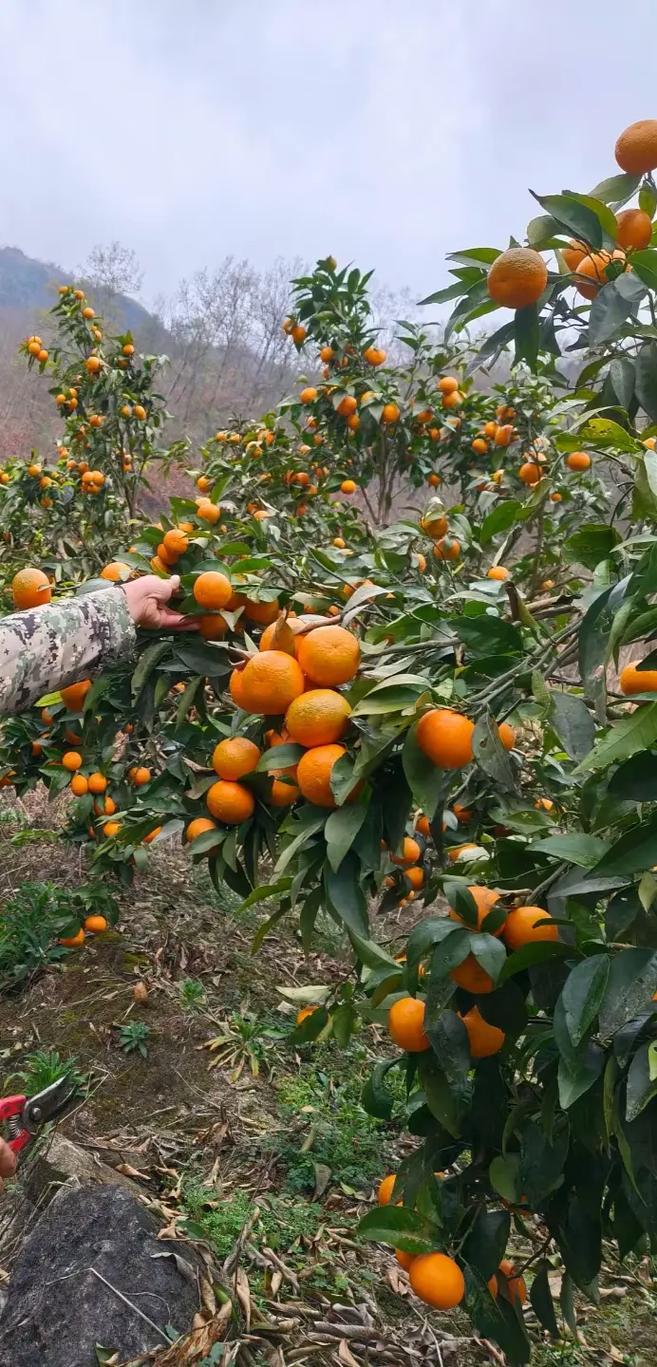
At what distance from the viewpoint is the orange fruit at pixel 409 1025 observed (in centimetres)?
91

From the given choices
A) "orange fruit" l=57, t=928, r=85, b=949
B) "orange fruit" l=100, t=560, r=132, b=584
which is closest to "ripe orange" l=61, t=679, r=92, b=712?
"orange fruit" l=100, t=560, r=132, b=584

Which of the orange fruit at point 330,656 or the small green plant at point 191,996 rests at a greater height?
the orange fruit at point 330,656

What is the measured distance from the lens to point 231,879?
43.8 inches

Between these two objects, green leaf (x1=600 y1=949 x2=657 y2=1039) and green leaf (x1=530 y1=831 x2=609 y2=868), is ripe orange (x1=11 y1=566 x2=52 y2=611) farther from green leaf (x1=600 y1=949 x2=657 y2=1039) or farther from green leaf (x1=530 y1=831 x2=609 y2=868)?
green leaf (x1=600 y1=949 x2=657 y2=1039)

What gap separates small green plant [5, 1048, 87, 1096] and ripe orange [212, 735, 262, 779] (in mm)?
1714

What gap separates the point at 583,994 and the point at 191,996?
2.36 meters

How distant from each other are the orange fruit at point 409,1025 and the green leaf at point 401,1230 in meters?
0.21

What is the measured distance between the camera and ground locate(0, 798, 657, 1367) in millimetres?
1754

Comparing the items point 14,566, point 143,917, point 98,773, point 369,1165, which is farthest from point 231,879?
point 14,566

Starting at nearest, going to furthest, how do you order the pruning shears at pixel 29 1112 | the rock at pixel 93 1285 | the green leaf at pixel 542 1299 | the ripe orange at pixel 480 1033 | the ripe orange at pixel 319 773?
the ripe orange at pixel 319 773, the ripe orange at pixel 480 1033, the green leaf at pixel 542 1299, the rock at pixel 93 1285, the pruning shears at pixel 29 1112

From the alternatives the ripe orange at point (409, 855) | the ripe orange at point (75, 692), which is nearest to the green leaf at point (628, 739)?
the ripe orange at point (409, 855)

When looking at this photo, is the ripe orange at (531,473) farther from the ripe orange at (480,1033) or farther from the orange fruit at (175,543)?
the ripe orange at (480,1033)

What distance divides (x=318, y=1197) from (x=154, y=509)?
1744cm

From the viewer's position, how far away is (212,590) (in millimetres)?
1126
